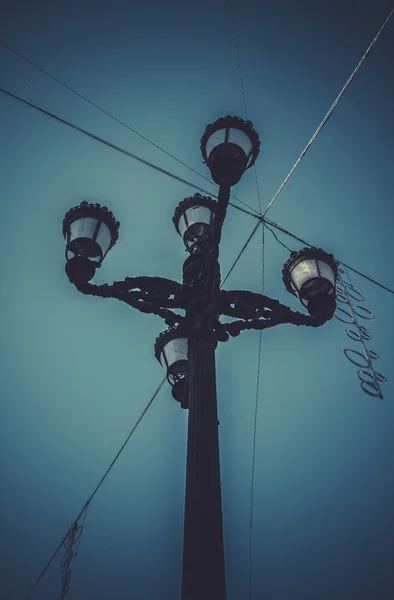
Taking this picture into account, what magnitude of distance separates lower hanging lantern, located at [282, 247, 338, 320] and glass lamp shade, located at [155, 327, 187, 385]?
99 cm

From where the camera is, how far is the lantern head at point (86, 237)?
9.78ft

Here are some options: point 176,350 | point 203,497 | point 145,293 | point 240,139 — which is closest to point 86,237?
point 145,293

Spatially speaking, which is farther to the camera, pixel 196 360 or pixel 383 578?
pixel 383 578

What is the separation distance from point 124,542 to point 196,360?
32.5ft

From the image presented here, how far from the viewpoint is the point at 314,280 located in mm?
3158

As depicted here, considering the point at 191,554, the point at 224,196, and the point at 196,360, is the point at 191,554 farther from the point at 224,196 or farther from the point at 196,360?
the point at 224,196

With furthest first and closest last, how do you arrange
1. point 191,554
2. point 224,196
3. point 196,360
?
point 224,196
point 196,360
point 191,554

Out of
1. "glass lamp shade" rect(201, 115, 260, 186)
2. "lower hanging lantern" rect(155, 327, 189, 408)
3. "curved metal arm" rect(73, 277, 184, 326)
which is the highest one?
"glass lamp shade" rect(201, 115, 260, 186)

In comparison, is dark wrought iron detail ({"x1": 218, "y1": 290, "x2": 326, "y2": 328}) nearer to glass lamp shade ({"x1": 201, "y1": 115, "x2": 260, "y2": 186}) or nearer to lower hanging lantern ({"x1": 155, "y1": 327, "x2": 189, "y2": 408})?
lower hanging lantern ({"x1": 155, "y1": 327, "x2": 189, "y2": 408})

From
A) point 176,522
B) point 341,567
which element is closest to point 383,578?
point 341,567

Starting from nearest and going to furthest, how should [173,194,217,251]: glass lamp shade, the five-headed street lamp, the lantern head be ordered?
the five-headed street lamp → the lantern head → [173,194,217,251]: glass lamp shade

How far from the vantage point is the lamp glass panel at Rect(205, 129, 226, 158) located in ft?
9.53

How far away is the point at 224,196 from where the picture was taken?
2889mm

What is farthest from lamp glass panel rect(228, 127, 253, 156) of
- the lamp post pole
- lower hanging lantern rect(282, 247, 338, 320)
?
the lamp post pole
